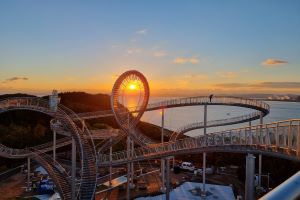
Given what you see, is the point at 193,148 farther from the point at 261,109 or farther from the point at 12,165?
the point at 12,165

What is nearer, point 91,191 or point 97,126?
point 91,191

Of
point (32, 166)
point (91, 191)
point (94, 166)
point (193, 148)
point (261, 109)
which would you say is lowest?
point (32, 166)

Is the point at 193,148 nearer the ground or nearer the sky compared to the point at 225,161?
nearer the sky

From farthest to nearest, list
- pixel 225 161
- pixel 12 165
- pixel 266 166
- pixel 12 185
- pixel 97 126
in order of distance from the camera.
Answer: pixel 97 126 → pixel 225 161 → pixel 12 165 → pixel 266 166 → pixel 12 185

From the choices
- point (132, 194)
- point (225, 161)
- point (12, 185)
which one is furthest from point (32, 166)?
point (225, 161)

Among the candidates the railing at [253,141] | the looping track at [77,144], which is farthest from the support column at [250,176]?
the looping track at [77,144]

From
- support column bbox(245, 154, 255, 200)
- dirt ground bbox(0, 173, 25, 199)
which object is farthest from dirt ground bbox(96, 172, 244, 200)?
support column bbox(245, 154, 255, 200)

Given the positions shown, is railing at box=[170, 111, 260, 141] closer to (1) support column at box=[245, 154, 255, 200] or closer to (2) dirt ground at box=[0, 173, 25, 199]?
(1) support column at box=[245, 154, 255, 200]

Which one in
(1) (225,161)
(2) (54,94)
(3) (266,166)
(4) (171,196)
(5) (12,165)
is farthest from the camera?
(1) (225,161)
